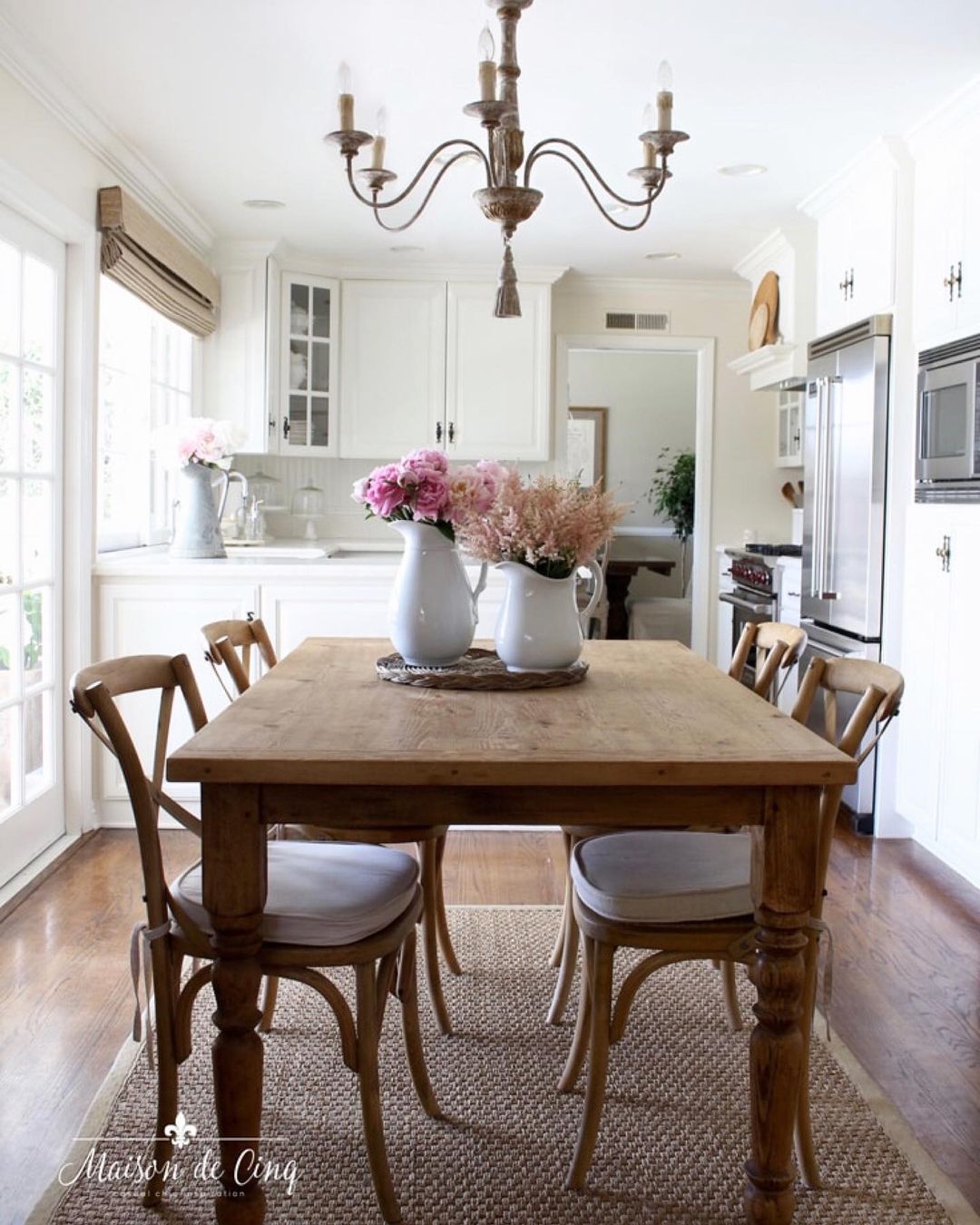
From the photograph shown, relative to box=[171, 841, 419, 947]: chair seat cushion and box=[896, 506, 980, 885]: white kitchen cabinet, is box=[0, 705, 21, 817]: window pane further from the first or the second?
box=[896, 506, 980, 885]: white kitchen cabinet

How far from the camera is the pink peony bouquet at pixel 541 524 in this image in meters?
2.18

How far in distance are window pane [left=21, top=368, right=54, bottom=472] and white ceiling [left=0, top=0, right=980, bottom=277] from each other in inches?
34.6

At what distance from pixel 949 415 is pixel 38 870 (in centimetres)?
306

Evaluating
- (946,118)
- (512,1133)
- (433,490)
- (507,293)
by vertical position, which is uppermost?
(946,118)

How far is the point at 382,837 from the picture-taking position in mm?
2299

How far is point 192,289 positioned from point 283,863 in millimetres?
3530

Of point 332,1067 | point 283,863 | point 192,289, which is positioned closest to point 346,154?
point 283,863

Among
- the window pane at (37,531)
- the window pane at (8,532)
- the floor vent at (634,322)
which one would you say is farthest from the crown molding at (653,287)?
the window pane at (8,532)

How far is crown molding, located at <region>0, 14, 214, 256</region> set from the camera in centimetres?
308

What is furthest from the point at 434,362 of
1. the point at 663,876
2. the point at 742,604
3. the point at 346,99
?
the point at 663,876

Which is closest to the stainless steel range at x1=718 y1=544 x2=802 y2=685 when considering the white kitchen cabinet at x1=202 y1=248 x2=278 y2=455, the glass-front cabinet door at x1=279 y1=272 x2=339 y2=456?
the glass-front cabinet door at x1=279 y1=272 x2=339 y2=456

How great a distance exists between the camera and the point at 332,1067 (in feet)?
7.52

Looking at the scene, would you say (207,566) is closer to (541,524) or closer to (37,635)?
(37,635)

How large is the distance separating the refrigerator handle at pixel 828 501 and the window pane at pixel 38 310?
2723mm
